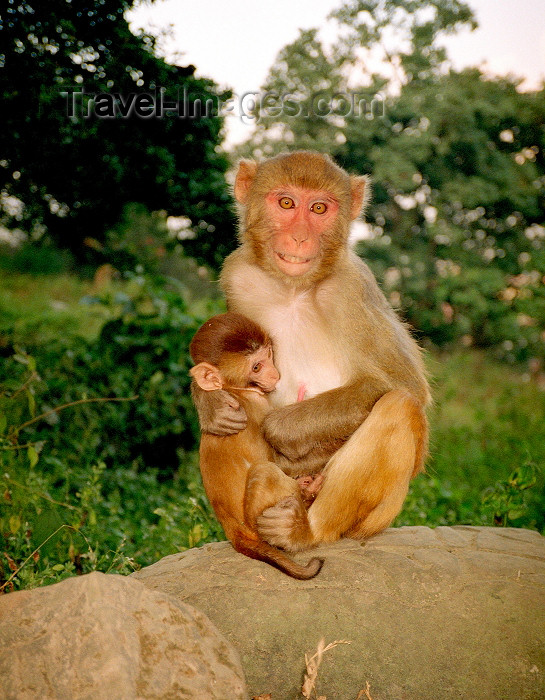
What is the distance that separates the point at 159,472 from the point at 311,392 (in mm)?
2742

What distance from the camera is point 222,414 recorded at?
10.7 feet

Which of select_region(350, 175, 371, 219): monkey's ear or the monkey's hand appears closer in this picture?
the monkey's hand

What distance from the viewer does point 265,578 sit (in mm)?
2953

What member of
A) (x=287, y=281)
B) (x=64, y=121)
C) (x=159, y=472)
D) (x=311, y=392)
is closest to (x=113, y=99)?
(x=64, y=121)

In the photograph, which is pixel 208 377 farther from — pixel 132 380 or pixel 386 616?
pixel 132 380

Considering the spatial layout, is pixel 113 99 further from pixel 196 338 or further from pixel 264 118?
pixel 264 118

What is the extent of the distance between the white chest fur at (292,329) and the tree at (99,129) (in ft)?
Result: 5.37

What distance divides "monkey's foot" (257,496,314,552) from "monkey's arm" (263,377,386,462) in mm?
326

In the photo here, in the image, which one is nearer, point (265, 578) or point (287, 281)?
point (265, 578)

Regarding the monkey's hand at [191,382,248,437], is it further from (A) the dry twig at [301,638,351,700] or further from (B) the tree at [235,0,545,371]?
(B) the tree at [235,0,545,371]

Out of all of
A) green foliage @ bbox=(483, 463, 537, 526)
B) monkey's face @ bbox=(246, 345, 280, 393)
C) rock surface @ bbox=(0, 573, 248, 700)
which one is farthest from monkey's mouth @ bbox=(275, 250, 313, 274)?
green foliage @ bbox=(483, 463, 537, 526)

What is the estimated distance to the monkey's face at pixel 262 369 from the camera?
3.41 metres

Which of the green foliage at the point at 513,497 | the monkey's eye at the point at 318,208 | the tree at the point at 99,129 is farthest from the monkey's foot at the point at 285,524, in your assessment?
the tree at the point at 99,129

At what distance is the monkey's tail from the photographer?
288 cm
